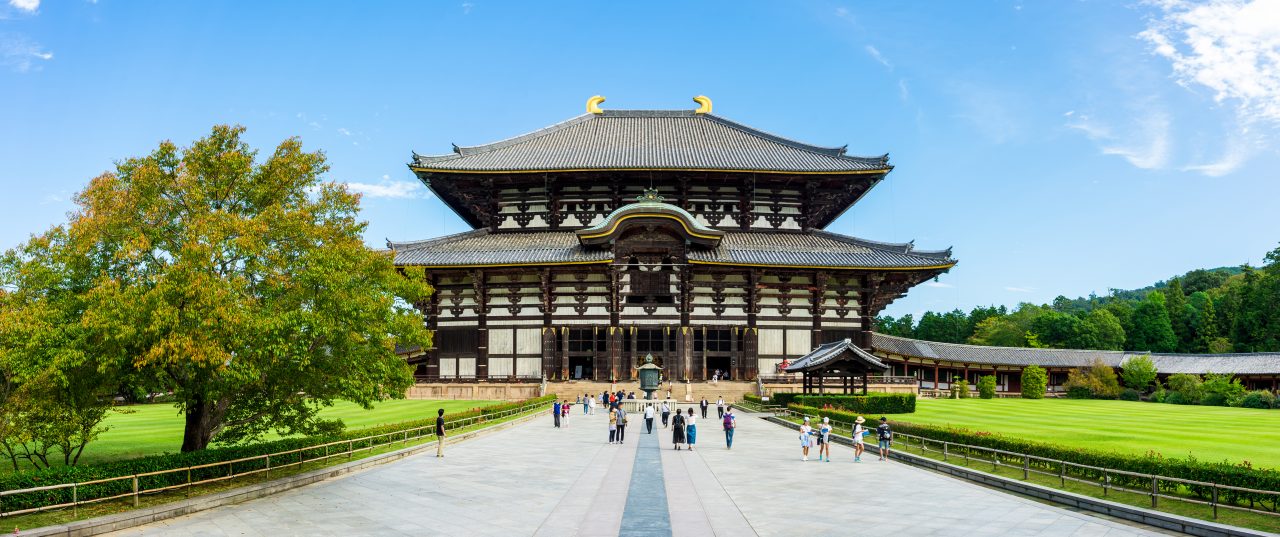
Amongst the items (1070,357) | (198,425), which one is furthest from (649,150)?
(198,425)

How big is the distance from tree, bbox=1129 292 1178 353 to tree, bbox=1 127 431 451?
320 feet

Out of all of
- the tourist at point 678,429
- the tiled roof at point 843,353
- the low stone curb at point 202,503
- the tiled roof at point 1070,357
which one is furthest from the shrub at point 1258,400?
the low stone curb at point 202,503

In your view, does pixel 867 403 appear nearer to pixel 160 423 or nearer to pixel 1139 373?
pixel 160 423

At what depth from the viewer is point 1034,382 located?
66312 millimetres

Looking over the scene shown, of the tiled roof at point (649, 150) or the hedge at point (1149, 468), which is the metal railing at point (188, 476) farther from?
the tiled roof at point (649, 150)

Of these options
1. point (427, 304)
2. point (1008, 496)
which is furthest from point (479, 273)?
point (1008, 496)

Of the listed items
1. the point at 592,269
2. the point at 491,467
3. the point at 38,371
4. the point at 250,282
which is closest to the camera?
the point at 38,371

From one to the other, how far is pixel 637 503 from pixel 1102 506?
9747 mm

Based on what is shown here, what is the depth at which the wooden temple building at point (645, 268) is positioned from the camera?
57.2 metres

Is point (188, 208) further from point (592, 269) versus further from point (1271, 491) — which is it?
point (592, 269)

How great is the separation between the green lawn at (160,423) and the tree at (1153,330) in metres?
82.1

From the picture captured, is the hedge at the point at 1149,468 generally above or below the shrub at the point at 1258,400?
above

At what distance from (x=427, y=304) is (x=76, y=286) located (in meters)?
40.1

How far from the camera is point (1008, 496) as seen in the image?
18.7m
